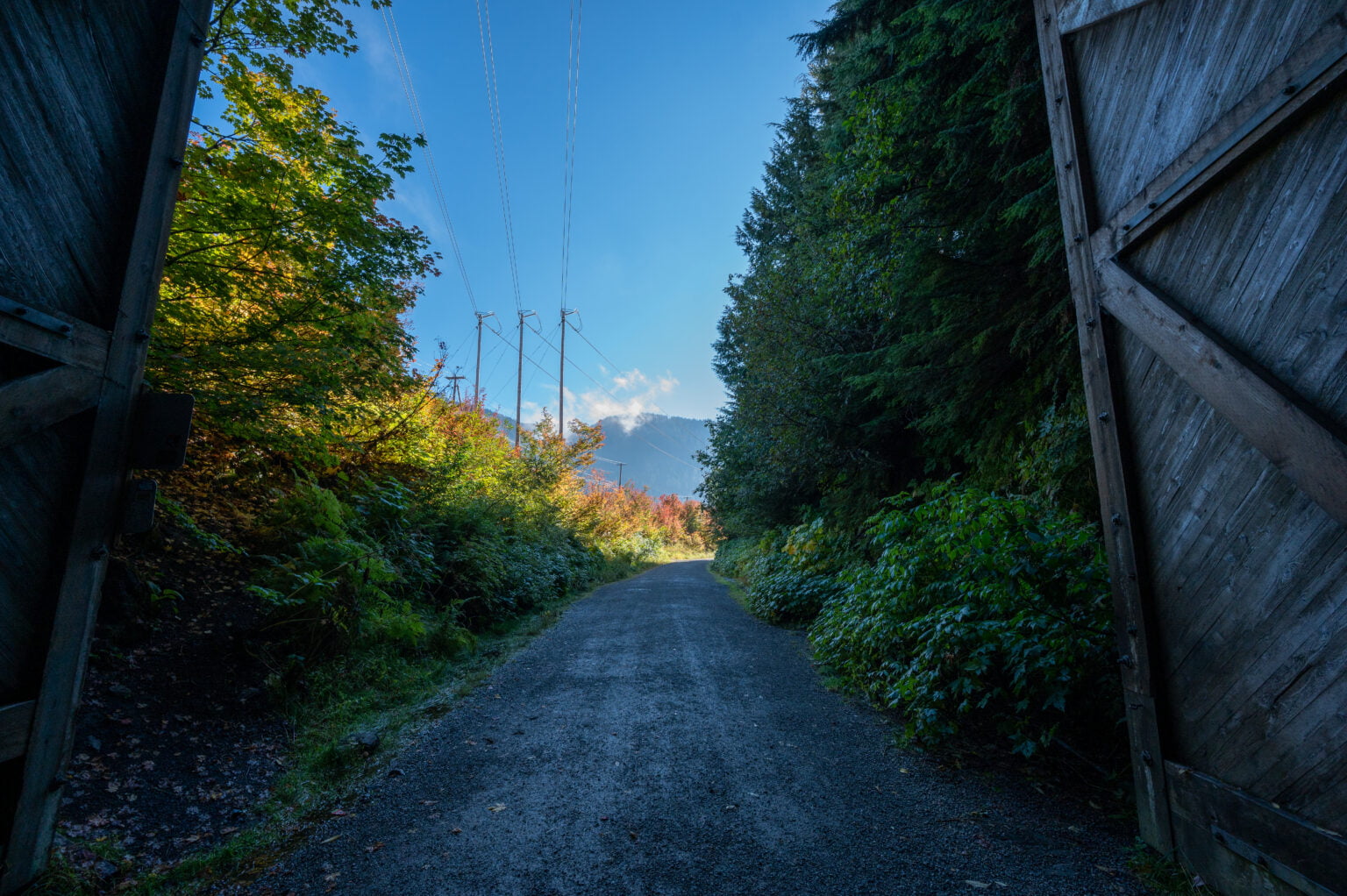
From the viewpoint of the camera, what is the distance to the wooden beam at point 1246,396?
1.91 meters

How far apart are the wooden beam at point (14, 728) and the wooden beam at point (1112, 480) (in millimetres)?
4793

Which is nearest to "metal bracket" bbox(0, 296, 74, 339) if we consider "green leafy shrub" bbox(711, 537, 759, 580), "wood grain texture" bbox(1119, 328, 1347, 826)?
"wood grain texture" bbox(1119, 328, 1347, 826)

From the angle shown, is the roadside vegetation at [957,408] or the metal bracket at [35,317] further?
the roadside vegetation at [957,408]

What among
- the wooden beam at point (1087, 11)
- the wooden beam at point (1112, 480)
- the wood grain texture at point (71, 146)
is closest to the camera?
the wood grain texture at point (71, 146)

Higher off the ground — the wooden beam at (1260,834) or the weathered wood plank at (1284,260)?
the weathered wood plank at (1284,260)

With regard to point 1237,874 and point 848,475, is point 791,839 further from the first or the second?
point 848,475

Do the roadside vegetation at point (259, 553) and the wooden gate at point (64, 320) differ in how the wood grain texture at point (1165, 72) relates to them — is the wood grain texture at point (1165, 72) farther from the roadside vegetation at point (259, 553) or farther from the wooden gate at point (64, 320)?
the roadside vegetation at point (259, 553)

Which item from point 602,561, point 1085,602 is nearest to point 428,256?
point 1085,602

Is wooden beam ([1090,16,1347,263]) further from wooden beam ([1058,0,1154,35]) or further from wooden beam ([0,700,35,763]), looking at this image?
wooden beam ([0,700,35,763])

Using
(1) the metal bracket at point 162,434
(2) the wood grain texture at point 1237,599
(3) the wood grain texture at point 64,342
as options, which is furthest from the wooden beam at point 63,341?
(2) the wood grain texture at point 1237,599

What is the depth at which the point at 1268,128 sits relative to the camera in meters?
2.15

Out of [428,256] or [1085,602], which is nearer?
[1085,602]

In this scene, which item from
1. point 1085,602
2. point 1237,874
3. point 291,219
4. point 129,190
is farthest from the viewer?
point 291,219

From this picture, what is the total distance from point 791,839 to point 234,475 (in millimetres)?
6480
